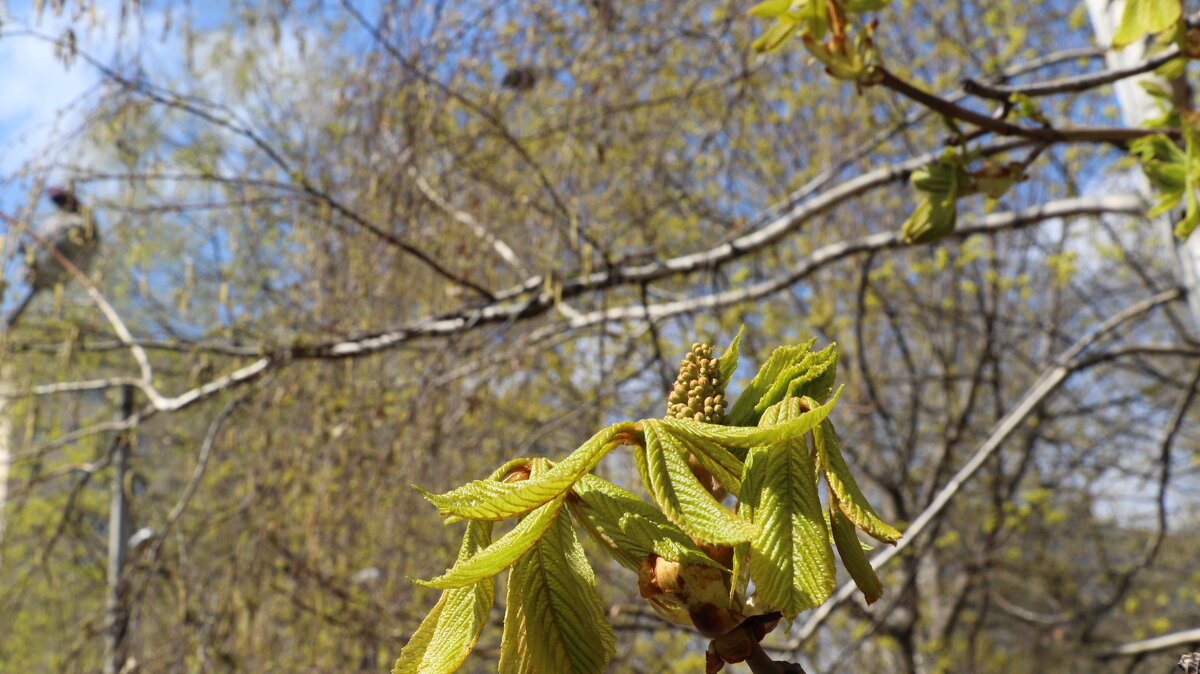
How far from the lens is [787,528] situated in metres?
0.35

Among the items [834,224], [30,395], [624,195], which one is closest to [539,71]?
[624,195]

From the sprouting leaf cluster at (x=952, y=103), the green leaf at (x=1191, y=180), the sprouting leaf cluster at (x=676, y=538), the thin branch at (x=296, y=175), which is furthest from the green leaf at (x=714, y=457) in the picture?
the thin branch at (x=296, y=175)

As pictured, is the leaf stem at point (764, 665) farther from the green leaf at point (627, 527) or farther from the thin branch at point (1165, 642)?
the thin branch at point (1165, 642)

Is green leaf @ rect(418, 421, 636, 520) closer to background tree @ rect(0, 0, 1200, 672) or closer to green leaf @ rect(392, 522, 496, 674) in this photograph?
green leaf @ rect(392, 522, 496, 674)

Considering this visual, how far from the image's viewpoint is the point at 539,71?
8.89 feet

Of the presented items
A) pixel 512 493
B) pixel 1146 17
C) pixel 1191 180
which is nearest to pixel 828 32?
pixel 1146 17

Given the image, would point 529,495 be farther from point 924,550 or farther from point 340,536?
point 924,550

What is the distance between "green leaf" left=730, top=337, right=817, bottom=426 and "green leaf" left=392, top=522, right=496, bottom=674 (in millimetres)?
125

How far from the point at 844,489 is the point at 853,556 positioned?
1.0 inches

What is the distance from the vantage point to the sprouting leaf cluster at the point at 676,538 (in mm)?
344

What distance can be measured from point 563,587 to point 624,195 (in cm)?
296

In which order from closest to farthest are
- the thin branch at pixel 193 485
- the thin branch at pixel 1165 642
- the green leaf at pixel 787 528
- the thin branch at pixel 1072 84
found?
the green leaf at pixel 787 528 → the thin branch at pixel 1072 84 → the thin branch at pixel 1165 642 → the thin branch at pixel 193 485

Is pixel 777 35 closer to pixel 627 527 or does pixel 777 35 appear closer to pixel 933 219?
pixel 933 219

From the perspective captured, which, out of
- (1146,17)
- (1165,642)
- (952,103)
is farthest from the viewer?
(1165,642)
